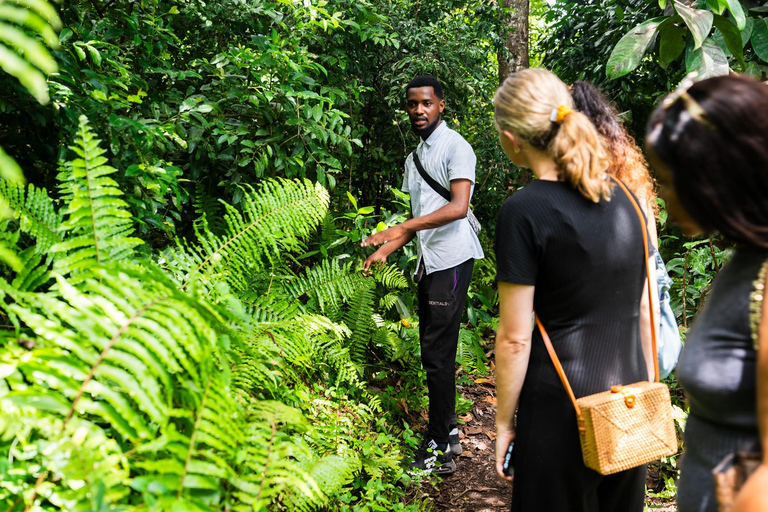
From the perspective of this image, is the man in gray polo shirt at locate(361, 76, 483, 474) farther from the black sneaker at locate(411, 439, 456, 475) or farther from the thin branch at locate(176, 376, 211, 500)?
the thin branch at locate(176, 376, 211, 500)

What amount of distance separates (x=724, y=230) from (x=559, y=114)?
740 mm

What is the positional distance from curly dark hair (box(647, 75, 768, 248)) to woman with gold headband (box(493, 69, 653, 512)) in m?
0.53

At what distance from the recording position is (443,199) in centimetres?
367

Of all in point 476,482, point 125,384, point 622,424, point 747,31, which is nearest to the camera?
point 125,384

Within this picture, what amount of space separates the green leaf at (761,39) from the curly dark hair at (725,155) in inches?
90.5

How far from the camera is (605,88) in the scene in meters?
6.02

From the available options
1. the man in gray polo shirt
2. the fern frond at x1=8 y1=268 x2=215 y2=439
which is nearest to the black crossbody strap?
the man in gray polo shirt

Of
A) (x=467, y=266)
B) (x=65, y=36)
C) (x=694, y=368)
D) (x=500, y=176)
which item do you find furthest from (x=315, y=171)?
(x=694, y=368)

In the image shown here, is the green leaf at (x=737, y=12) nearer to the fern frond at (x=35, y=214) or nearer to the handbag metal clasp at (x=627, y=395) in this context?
the handbag metal clasp at (x=627, y=395)

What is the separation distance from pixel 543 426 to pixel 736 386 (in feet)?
2.50

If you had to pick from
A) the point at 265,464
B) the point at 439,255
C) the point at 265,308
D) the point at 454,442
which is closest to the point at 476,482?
the point at 454,442

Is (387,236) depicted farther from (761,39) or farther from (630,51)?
(761,39)

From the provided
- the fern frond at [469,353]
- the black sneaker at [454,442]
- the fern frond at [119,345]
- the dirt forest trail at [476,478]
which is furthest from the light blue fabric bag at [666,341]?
the fern frond at [469,353]

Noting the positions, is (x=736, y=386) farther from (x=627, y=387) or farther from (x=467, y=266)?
(x=467, y=266)
